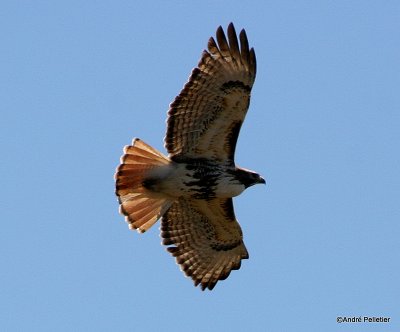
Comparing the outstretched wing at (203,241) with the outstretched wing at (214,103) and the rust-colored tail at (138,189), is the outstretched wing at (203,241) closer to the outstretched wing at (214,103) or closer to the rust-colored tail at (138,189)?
the rust-colored tail at (138,189)

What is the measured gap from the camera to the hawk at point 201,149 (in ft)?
47.6

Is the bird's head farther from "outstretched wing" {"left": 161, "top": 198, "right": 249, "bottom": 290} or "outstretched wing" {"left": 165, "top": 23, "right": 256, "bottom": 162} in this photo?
"outstretched wing" {"left": 161, "top": 198, "right": 249, "bottom": 290}

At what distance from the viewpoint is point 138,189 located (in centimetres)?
1490

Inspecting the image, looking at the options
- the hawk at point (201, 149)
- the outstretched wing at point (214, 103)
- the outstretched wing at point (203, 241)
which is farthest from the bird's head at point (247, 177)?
the outstretched wing at point (203, 241)

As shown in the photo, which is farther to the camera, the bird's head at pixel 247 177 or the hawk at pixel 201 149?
the bird's head at pixel 247 177

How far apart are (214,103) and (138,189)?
1476 mm

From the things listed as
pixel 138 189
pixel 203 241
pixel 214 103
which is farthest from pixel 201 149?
pixel 203 241

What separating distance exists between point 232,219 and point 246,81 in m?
2.16

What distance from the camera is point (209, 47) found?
14547mm

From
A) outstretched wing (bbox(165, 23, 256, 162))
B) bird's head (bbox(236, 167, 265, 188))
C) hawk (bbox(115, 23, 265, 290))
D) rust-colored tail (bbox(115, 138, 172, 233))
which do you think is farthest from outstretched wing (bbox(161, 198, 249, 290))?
outstretched wing (bbox(165, 23, 256, 162))

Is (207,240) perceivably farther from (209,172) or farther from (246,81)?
(246,81)

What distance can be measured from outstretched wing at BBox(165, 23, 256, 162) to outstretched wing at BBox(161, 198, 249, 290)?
1165 millimetres

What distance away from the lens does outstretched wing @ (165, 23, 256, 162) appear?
14.5 m

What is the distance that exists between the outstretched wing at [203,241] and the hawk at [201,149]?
1.08 feet
